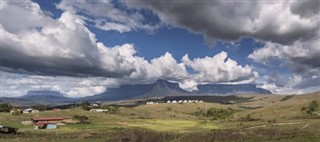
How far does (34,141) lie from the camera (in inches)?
3214

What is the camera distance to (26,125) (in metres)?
→ 150

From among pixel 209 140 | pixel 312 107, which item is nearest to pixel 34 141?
pixel 209 140

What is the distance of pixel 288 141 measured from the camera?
63719mm

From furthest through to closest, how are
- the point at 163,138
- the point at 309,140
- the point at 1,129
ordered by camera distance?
the point at 1,129 → the point at 163,138 → the point at 309,140

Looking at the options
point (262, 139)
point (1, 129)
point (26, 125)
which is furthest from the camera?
point (26, 125)

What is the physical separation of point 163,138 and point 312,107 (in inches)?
4877

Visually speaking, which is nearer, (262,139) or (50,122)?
(262,139)

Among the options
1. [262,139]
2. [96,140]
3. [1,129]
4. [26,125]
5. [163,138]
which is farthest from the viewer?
[26,125]

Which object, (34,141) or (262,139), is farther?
(34,141)

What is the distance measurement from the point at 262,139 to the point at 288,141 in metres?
6.16

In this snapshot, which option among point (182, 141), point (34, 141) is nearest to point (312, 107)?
point (182, 141)

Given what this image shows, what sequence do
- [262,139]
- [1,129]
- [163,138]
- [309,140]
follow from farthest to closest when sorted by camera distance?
[1,129], [163,138], [262,139], [309,140]

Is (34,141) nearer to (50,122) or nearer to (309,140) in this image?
(309,140)

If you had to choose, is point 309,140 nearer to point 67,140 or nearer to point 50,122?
point 67,140
